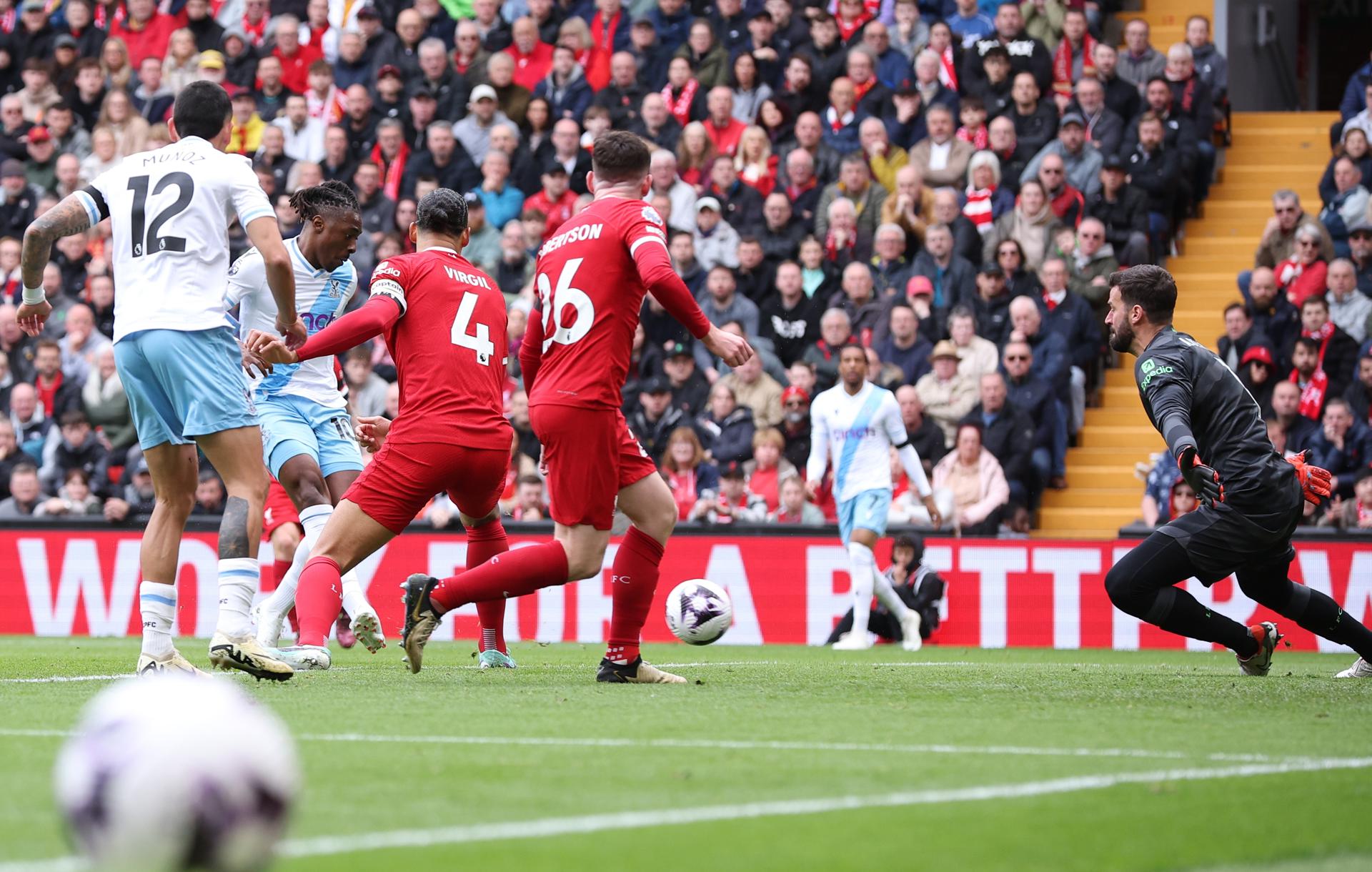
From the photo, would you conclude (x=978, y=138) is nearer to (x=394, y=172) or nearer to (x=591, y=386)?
(x=394, y=172)

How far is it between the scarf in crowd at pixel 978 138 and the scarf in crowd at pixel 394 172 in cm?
612

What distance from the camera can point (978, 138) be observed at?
18.1 metres

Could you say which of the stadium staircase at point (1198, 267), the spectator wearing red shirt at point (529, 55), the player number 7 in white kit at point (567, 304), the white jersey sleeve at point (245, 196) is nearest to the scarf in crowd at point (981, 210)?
the stadium staircase at point (1198, 267)

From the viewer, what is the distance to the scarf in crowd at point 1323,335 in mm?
15547

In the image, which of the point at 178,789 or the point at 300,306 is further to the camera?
the point at 300,306

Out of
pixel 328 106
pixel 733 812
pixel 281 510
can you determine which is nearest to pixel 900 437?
pixel 281 510

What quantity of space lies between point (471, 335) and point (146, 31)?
1620cm

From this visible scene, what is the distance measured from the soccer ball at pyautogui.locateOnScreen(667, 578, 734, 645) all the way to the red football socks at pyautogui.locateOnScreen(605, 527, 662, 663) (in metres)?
0.75

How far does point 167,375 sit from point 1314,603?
18.6 feet

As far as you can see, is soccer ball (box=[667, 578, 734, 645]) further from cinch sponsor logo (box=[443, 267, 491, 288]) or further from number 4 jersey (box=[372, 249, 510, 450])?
cinch sponsor logo (box=[443, 267, 491, 288])

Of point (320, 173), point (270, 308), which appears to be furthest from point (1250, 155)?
point (270, 308)

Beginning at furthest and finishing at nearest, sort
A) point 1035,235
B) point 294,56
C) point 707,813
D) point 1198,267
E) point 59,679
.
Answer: point 294,56, point 1198,267, point 1035,235, point 59,679, point 707,813

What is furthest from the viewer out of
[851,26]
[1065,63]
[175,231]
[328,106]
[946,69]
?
[328,106]

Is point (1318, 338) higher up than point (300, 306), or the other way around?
point (1318, 338)
